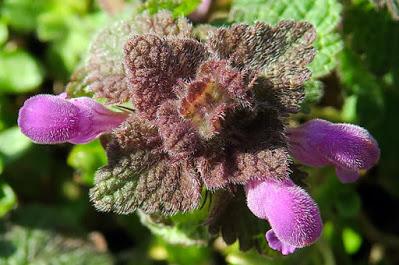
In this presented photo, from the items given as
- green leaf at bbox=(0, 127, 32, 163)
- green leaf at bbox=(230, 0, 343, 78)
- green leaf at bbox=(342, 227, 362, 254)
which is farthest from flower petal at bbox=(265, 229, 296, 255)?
green leaf at bbox=(0, 127, 32, 163)

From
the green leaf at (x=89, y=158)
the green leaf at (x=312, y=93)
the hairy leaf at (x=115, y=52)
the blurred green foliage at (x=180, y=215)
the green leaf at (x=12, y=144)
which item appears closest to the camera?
the hairy leaf at (x=115, y=52)

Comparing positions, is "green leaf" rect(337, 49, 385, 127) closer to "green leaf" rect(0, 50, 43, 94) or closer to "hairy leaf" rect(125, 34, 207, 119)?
"hairy leaf" rect(125, 34, 207, 119)

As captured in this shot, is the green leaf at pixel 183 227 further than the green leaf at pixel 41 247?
No

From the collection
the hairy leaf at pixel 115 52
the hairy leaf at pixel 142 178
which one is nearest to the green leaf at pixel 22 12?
the hairy leaf at pixel 115 52

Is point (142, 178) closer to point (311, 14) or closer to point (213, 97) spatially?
point (213, 97)

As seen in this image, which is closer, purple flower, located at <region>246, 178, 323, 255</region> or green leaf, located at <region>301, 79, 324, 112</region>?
purple flower, located at <region>246, 178, 323, 255</region>

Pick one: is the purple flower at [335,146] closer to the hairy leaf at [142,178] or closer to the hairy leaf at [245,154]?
the hairy leaf at [245,154]

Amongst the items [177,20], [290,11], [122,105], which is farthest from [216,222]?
[290,11]
